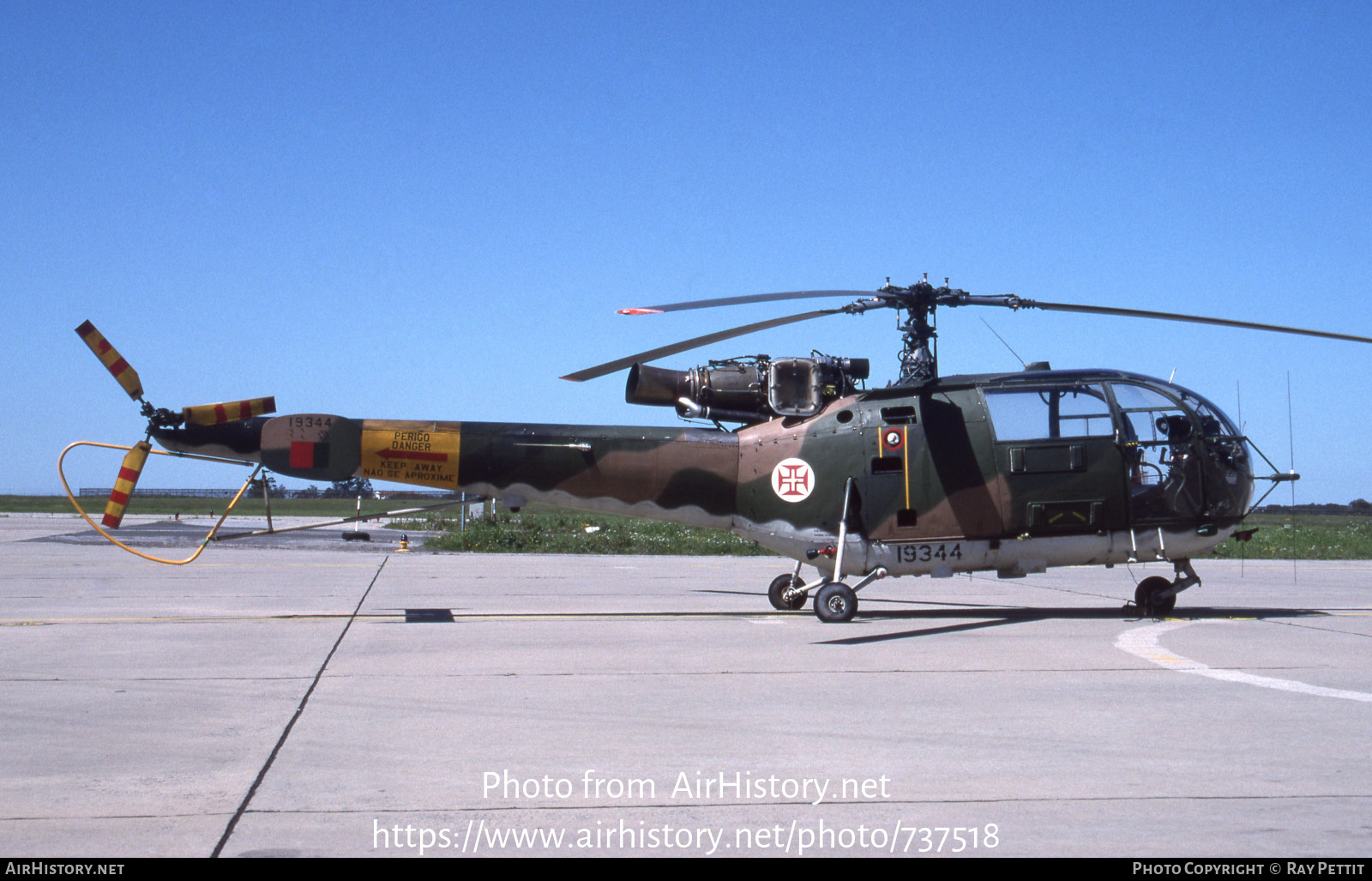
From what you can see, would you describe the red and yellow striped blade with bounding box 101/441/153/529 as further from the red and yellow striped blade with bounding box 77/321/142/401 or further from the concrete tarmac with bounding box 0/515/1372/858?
the concrete tarmac with bounding box 0/515/1372/858

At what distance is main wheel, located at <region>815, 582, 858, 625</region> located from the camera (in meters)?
11.4

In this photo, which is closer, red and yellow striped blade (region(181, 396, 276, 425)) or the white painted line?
the white painted line

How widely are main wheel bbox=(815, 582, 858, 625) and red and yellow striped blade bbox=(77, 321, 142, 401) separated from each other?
8032mm

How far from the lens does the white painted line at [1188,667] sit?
761 cm

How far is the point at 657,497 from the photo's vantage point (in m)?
12.4

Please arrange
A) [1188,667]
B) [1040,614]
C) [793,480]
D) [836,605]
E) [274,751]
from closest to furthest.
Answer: [274,751], [1188,667], [836,605], [793,480], [1040,614]

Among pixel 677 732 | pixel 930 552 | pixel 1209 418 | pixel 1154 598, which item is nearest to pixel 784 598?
pixel 930 552

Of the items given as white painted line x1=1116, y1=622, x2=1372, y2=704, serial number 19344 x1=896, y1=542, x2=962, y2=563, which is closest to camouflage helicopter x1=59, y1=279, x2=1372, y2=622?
serial number 19344 x1=896, y1=542, x2=962, y2=563

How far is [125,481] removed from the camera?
11.5 meters

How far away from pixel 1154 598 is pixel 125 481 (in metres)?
11.9

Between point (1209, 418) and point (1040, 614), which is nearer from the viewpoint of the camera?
point (1209, 418)

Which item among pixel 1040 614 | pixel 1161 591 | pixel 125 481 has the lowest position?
pixel 1040 614

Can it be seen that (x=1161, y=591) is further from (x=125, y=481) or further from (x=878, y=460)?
(x=125, y=481)

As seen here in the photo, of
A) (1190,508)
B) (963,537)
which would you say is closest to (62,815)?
(963,537)
